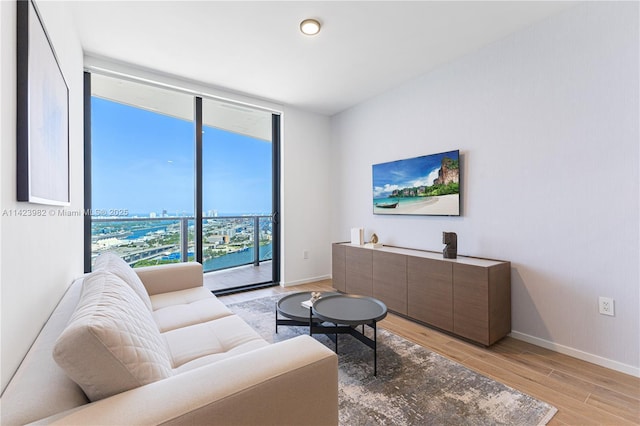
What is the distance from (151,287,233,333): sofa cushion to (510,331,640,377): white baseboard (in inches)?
97.3

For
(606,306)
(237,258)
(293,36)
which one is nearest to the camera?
(606,306)

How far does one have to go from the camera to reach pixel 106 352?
2.71 ft

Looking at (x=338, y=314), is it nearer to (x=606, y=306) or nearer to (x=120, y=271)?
(x=120, y=271)

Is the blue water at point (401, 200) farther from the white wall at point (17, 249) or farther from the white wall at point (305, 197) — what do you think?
the white wall at point (17, 249)

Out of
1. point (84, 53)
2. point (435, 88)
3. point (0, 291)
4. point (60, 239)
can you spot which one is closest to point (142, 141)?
point (84, 53)

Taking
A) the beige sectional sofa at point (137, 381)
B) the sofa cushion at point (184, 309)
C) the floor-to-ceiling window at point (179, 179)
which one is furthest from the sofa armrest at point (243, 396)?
the floor-to-ceiling window at point (179, 179)

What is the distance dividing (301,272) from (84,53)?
3584mm

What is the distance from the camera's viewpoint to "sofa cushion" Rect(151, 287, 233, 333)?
6.09 ft

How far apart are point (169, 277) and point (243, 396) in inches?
75.4

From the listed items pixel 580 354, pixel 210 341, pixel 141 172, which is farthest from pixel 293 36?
pixel 580 354

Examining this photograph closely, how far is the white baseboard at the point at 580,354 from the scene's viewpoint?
1.94 meters

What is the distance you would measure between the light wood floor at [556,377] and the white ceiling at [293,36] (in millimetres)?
2689

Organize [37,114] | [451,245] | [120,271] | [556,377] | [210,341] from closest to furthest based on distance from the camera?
[37,114] → [210,341] → [120,271] → [556,377] → [451,245]

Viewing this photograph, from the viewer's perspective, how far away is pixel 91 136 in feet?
9.91
